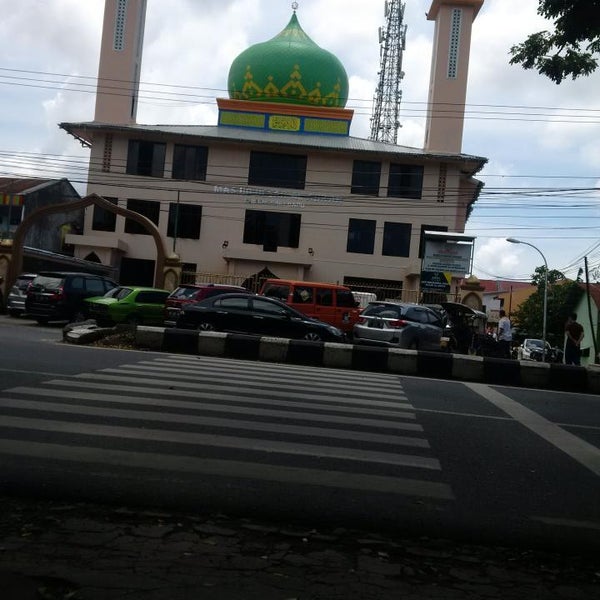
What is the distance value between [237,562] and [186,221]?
37498 millimetres

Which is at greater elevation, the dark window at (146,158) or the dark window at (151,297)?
the dark window at (146,158)

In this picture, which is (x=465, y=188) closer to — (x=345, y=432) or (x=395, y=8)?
(x=395, y=8)

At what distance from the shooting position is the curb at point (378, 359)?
53.8 ft

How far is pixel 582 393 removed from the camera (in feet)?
53.1

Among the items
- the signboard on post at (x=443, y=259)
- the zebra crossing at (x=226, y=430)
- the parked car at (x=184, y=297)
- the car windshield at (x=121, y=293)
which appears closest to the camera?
the zebra crossing at (x=226, y=430)

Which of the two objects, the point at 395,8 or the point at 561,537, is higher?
the point at 395,8

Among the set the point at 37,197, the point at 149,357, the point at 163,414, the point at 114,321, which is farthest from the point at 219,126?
the point at 163,414

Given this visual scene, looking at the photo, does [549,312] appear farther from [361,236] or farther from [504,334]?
[504,334]

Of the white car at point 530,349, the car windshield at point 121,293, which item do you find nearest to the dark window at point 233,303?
the car windshield at point 121,293

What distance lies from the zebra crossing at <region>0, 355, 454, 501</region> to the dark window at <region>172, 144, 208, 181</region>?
3034cm

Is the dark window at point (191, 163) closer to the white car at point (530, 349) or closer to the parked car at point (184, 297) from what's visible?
the parked car at point (184, 297)

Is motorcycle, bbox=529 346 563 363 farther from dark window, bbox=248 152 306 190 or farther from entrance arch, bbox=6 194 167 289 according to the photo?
entrance arch, bbox=6 194 167 289

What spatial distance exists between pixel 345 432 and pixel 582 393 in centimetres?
929

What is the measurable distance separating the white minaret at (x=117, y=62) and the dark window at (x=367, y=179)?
12.6 m
